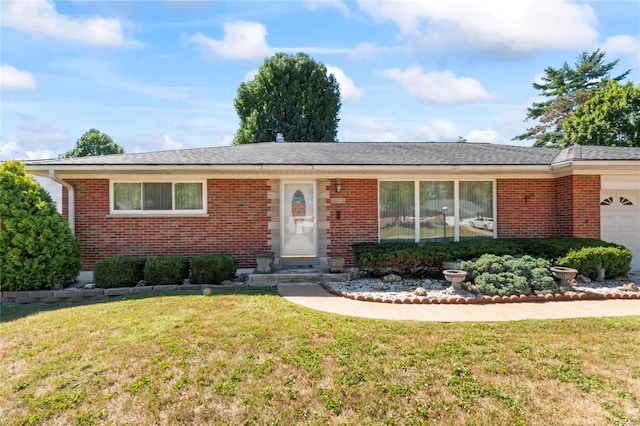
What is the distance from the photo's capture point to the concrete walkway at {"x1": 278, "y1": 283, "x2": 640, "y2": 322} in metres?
5.44

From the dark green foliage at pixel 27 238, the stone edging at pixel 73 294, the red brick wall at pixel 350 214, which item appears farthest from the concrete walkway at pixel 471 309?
the dark green foliage at pixel 27 238

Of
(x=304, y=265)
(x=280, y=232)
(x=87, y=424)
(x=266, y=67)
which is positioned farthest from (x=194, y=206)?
(x=266, y=67)

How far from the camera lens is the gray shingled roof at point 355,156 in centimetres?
842

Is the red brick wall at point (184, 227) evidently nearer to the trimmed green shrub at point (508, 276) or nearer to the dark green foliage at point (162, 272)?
the dark green foliage at point (162, 272)

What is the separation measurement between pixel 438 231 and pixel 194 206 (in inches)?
258

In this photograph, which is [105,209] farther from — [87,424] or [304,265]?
[87,424]

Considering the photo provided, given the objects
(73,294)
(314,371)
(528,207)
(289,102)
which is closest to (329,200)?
(528,207)

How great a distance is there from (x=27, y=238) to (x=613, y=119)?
26.6 m

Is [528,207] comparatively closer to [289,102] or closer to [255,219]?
[255,219]

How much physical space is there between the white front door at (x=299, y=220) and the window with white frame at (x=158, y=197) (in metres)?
2.21

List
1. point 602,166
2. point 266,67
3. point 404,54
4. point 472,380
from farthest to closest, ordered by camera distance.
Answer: point 266,67, point 404,54, point 602,166, point 472,380

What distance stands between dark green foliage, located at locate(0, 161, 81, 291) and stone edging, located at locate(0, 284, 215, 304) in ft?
0.58

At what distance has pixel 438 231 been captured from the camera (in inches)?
368

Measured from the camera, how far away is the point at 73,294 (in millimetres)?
7164
